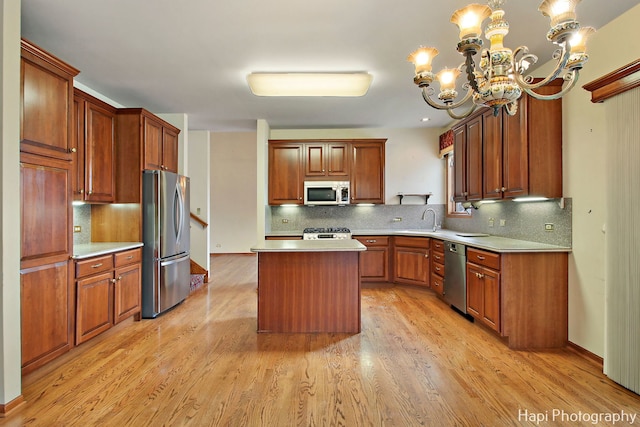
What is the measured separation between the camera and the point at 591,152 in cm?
256

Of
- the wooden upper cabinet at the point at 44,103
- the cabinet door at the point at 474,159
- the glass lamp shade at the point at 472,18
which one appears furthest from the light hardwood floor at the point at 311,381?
the glass lamp shade at the point at 472,18

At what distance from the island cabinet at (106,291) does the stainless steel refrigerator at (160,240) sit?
11 centimetres

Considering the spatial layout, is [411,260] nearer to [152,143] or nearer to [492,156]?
[492,156]

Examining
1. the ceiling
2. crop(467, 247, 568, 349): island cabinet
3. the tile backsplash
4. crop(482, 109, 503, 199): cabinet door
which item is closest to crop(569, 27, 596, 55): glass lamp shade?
the ceiling

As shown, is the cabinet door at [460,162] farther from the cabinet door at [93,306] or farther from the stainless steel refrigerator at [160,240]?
the cabinet door at [93,306]

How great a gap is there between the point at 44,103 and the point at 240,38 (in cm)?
149

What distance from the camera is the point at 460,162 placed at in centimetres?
412

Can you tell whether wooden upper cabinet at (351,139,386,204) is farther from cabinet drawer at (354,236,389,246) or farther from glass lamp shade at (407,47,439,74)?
glass lamp shade at (407,47,439,74)

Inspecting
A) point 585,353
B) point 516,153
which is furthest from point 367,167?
point 585,353

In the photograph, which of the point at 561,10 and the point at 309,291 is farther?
the point at 309,291

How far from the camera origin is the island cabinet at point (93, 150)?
9.83ft

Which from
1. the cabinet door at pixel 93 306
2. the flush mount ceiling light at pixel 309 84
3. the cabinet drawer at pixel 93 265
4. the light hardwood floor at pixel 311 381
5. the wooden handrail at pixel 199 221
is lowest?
the light hardwood floor at pixel 311 381

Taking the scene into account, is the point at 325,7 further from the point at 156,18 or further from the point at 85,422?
the point at 85,422

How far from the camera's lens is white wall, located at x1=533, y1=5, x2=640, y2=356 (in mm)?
2414
